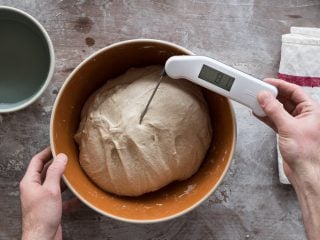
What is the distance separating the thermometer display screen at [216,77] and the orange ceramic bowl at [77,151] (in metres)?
0.06

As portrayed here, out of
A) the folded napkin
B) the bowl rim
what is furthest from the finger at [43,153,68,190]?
the folded napkin

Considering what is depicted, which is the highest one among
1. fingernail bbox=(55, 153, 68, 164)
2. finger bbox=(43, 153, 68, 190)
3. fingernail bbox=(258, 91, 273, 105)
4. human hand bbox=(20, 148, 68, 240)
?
fingernail bbox=(258, 91, 273, 105)

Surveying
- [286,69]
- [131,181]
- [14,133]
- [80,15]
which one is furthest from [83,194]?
[286,69]

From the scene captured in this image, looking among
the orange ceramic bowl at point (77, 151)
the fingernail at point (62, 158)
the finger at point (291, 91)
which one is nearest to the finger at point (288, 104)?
the finger at point (291, 91)

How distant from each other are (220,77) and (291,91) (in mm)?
156

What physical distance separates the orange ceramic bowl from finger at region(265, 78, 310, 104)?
104 mm

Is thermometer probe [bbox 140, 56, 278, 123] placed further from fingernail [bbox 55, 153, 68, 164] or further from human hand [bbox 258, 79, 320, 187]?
fingernail [bbox 55, 153, 68, 164]

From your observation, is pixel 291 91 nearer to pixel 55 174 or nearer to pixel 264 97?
pixel 264 97

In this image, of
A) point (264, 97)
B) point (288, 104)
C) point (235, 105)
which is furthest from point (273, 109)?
point (235, 105)

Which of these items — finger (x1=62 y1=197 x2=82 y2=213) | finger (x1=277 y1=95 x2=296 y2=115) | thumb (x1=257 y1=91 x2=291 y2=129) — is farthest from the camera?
finger (x1=62 y1=197 x2=82 y2=213)

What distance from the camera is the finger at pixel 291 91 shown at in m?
0.88

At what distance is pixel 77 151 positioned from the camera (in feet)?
3.22

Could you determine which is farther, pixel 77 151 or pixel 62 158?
pixel 77 151

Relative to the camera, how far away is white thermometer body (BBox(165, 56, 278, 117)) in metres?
0.82
